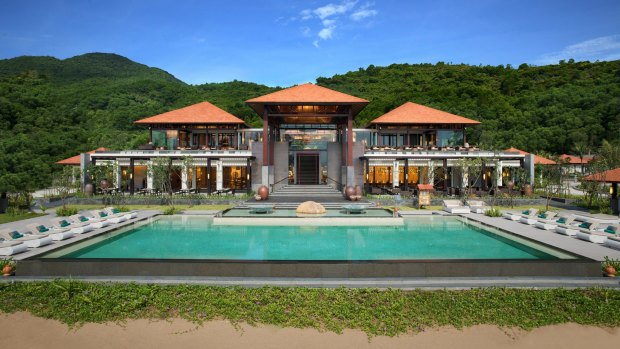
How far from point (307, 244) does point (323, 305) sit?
5.76 meters

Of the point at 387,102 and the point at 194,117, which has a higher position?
the point at 387,102

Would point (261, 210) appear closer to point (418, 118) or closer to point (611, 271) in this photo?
point (611, 271)

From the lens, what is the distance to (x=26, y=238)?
13.0 metres

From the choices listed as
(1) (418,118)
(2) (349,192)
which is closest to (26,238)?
(2) (349,192)

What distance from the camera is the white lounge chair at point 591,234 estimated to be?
13.5m

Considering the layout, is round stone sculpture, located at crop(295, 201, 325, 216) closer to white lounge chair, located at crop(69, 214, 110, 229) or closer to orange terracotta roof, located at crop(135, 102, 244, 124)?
white lounge chair, located at crop(69, 214, 110, 229)

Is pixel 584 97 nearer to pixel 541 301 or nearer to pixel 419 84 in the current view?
pixel 419 84

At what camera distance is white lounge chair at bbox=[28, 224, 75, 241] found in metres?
13.7

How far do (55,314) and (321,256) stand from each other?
23.6 ft

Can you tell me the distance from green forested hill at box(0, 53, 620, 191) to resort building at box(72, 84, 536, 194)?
19102mm

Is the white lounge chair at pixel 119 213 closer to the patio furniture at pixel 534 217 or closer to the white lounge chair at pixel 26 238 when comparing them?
the white lounge chair at pixel 26 238

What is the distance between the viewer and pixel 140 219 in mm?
19188

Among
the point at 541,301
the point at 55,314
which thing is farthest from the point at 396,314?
the point at 55,314

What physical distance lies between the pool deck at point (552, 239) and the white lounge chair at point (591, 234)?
22 centimetres
